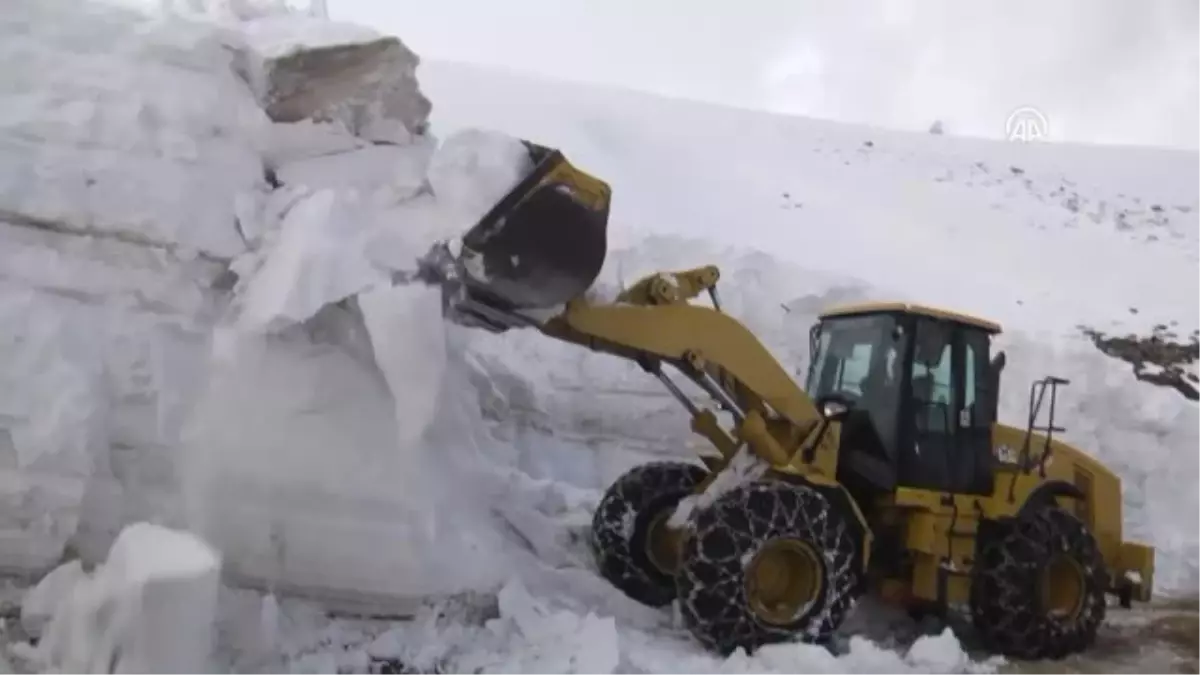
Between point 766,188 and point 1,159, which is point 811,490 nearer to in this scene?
point 1,159

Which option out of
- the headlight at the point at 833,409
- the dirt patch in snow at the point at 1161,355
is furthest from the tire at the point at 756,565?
the dirt patch in snow at the point at 1161,355

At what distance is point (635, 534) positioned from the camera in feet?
→ 18.5

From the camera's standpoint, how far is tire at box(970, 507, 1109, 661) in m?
5.14

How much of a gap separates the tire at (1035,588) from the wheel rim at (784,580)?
1022mm

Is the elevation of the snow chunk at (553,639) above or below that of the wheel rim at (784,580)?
below

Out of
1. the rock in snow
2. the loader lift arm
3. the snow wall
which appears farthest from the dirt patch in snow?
the rock in snow

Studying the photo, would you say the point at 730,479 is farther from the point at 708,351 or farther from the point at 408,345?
the point at 408,345

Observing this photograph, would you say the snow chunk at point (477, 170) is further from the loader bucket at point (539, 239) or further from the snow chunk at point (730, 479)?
the snow chunk at point (730, 479)

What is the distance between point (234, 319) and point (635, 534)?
2327mm

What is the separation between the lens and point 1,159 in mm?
4668

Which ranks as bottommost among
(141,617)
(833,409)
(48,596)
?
(48,596)

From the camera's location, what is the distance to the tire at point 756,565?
4535 mm

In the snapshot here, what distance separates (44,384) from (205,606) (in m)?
1.33

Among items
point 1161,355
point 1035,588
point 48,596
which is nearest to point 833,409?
point 1035,588
